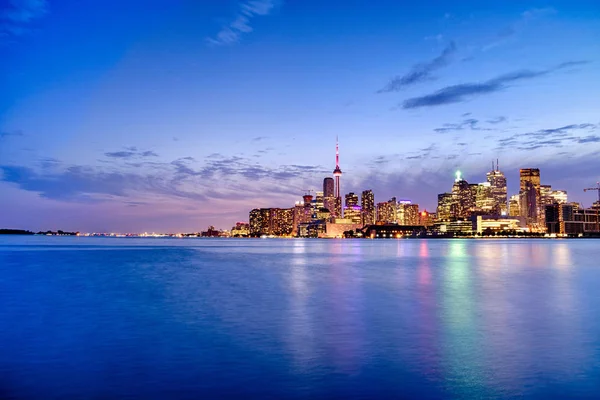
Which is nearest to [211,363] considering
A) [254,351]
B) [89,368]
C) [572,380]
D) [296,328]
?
[254,351]

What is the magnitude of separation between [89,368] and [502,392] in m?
12.4

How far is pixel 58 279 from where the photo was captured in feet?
169

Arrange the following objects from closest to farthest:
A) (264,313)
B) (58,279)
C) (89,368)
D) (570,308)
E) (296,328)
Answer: (89,368) < (296,328) < (264,313) < (570,308) < (58,279)

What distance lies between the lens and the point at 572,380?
15.2 meters

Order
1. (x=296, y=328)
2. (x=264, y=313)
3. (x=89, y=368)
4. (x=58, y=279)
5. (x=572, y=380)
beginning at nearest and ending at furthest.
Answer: (x=572, y=380) → (x=89, y=368) → (x=296, y=328) → (x=264, y=313) → (x=58, y=279)

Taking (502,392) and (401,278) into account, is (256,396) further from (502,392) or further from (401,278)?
(401,278)

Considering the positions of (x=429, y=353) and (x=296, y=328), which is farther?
(x=296, y=328)

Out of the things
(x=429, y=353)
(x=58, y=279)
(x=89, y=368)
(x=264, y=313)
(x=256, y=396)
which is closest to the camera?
(x=256, y=396)

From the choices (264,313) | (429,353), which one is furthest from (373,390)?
(264,313)

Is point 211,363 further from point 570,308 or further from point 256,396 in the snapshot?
point 570,308

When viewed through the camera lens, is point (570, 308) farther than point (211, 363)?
Yes

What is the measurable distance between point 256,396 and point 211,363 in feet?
13.6

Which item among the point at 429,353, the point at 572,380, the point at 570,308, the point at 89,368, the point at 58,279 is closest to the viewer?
the point at 572,380

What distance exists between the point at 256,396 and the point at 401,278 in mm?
39809
